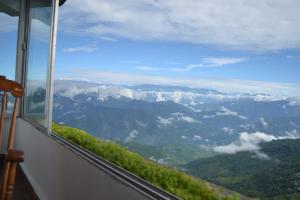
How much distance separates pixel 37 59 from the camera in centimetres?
484

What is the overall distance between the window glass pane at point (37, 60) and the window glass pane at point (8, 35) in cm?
33

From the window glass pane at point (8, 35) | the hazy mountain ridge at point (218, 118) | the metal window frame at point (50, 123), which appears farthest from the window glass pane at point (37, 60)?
the hazy mountain ridge at point (218, 118)

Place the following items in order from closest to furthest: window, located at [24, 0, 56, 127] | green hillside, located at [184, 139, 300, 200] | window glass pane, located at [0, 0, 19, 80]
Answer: green hillside, located at [184, 139, 300, 200] < window, located at [24, 0, 56, 127] < window glass pane, located at [0, 0, 19, 80]

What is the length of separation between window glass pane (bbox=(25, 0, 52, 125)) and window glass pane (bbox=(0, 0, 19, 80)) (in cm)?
33

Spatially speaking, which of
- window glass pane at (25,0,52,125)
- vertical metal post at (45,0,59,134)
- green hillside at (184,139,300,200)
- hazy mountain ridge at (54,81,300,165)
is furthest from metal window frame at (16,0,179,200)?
green hillside at (184,139,300,200)

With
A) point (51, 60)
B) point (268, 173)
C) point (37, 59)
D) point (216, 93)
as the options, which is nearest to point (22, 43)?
point (37, 59)

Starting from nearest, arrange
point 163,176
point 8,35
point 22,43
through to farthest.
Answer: point 163,176 → point 22,43 → point 8,35

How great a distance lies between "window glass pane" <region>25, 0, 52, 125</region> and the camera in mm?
4324

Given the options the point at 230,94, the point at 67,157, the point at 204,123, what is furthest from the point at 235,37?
the point at 67,157

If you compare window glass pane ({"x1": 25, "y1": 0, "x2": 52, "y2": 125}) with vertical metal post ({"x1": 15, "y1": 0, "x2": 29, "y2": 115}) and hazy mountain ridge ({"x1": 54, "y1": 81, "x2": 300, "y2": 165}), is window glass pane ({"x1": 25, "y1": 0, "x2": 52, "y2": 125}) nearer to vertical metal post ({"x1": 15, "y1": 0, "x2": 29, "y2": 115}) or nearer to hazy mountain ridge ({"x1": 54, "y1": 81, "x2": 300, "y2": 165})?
vertical metal post ({"x1": 15, "y1": 0, "x2": 29, "y2": 115})

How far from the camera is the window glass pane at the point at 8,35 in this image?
5.60m

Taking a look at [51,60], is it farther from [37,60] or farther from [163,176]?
[163,176]

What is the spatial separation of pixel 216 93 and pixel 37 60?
3039 mm

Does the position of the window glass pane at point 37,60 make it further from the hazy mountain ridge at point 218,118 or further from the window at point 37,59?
the hazy mountain ridge at point 218,118
